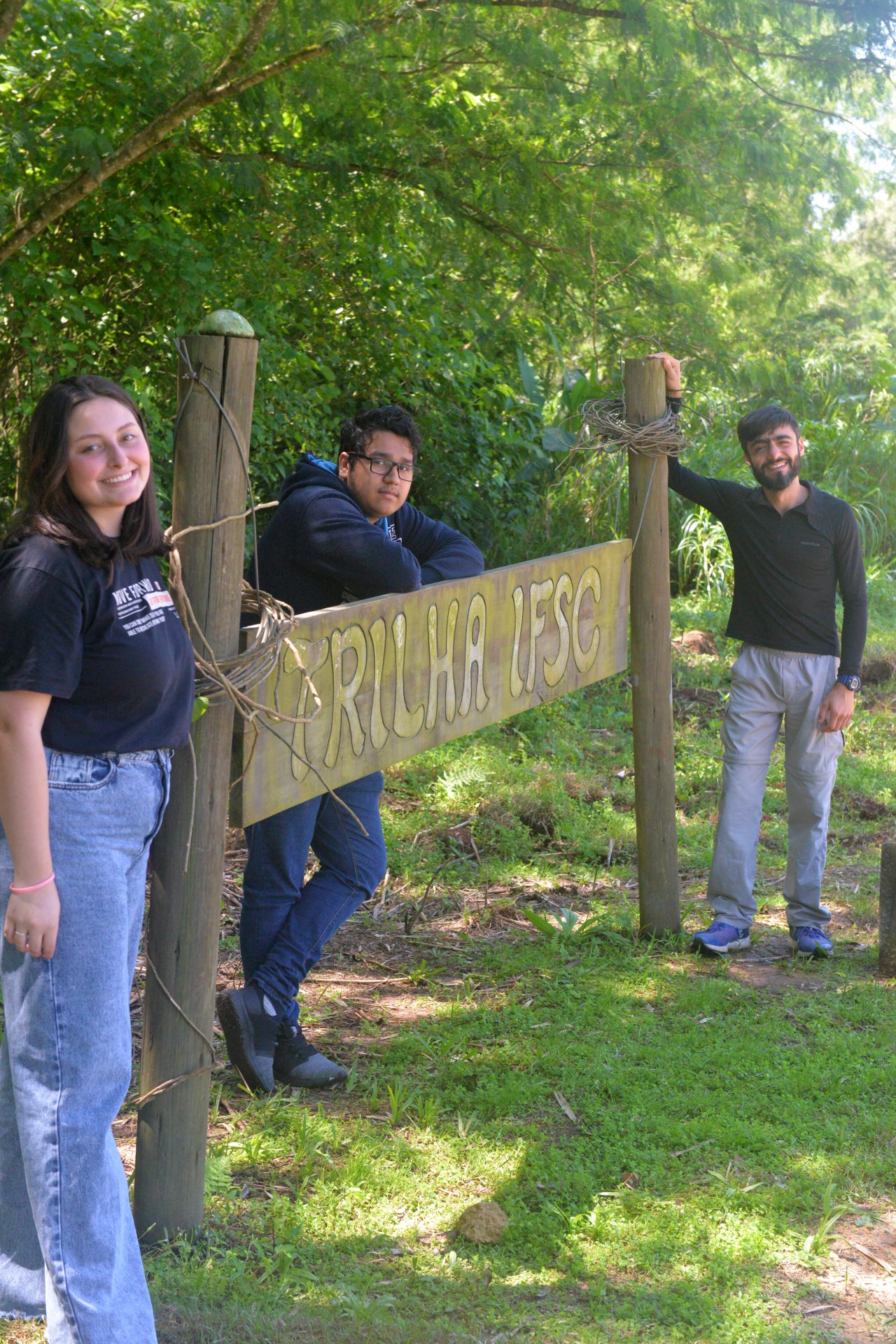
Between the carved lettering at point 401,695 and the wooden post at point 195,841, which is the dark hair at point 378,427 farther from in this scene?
the wooden post at point 195,841

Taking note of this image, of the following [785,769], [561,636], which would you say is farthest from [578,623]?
[785,769]

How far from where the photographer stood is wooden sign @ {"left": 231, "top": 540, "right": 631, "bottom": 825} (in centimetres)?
254

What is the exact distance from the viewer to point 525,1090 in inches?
130

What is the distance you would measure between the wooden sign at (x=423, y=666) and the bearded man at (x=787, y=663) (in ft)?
2.00

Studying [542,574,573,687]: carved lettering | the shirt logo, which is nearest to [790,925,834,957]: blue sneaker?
[542,574,573,687]: carved lettering

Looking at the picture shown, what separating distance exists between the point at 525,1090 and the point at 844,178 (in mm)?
4708

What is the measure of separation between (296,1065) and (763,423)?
2723mm

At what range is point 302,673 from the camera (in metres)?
2.49

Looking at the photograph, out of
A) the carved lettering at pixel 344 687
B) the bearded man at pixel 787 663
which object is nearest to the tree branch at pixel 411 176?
the bearded man at pixel 787 663

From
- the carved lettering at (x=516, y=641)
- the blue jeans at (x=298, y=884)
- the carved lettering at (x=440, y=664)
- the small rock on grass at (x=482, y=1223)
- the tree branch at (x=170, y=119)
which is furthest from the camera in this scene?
the tree branch at (x=170, y=119)

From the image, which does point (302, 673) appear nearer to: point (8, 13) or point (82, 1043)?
point (82, 1043)

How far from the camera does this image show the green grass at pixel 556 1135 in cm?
242

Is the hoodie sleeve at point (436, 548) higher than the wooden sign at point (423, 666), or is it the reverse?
the hoodie sleeve at point (436, 548)

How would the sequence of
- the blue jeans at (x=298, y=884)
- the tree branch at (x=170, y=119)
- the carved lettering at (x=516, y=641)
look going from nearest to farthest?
the blue jeans at (x=298, y=884)
the carved lettering at (x=516, y=641)
the tree branch at (x=170, y=119)
